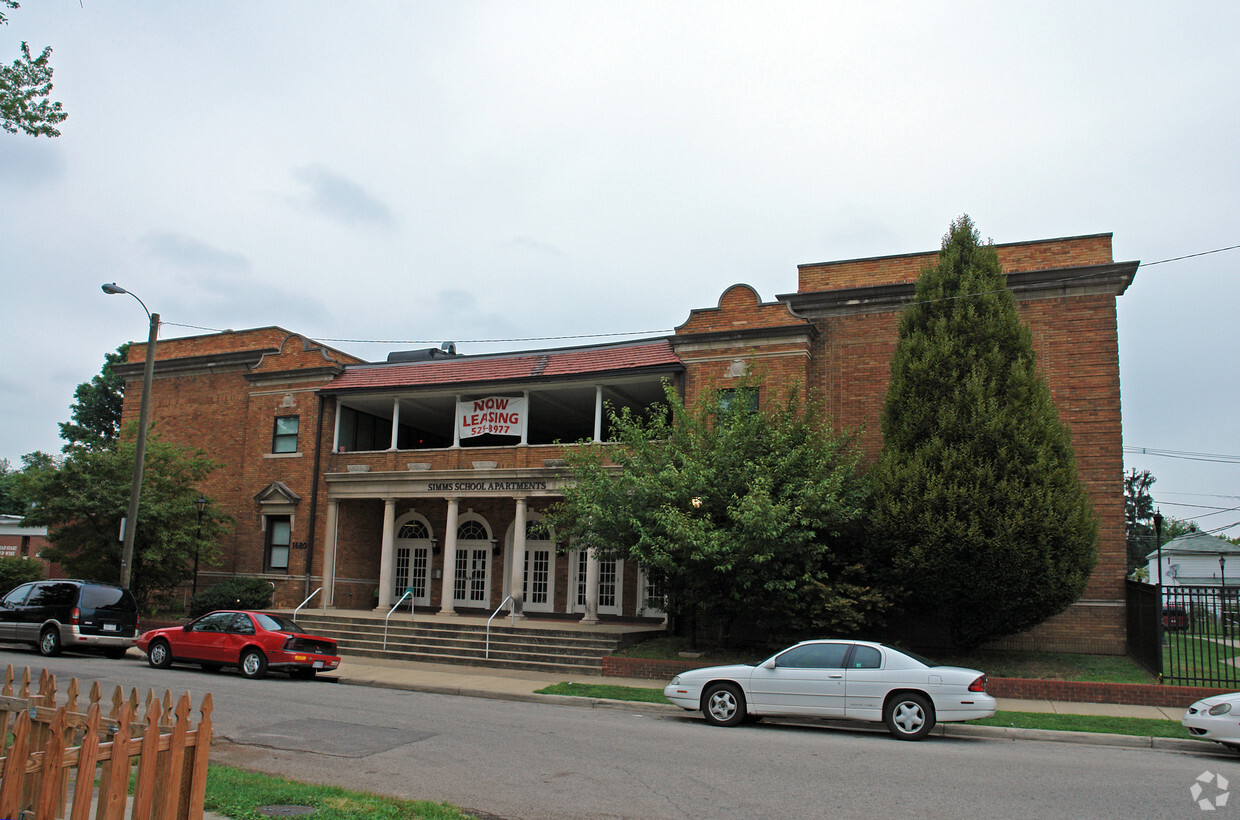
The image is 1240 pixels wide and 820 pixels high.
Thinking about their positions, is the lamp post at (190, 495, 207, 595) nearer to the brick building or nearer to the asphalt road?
the brick building

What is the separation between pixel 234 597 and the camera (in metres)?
25.7

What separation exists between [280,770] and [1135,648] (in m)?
16.5

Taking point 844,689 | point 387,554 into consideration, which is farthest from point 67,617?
point 844,689

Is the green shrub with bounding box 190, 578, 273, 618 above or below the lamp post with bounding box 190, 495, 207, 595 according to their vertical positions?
below

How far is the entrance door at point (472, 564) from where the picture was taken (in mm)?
27922

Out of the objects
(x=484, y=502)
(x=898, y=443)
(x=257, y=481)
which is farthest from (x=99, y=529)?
(x=898, y=443)

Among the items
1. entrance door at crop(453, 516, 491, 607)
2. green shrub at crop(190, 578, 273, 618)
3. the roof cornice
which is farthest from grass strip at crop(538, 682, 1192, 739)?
green shrub at crop(190, 578, 273, 618)

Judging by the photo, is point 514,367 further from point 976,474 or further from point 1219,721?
point 1219,721

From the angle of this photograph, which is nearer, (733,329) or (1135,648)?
(1135,648)

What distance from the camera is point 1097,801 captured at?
8414mm

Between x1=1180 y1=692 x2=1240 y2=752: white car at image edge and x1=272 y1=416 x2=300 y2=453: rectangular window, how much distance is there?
954 inches

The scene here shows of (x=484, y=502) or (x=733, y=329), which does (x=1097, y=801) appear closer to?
(x=733, y=329)

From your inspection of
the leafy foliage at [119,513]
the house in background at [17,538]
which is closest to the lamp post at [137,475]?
the leafy foliage at [119,513]

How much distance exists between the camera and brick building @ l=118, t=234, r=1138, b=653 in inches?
801
